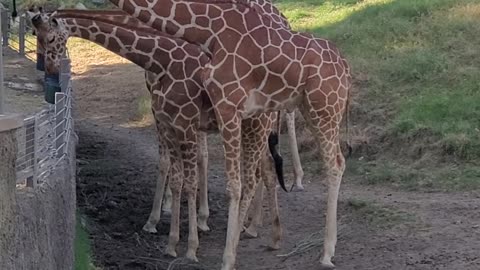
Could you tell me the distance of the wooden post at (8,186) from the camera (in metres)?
4.35

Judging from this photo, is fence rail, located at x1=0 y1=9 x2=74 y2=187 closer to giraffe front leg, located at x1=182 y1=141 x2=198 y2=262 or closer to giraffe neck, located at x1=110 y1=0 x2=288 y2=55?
giraffe neck, located at x1=110 y1=0 x2=288 y2=55

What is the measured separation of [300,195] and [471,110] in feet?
8.62

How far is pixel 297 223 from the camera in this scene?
30.7 ft

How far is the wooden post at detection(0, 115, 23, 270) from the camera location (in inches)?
171

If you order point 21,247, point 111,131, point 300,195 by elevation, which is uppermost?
point 21,247

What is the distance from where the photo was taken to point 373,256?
801 centimetres

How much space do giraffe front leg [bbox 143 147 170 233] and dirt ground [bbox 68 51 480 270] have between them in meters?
0.10

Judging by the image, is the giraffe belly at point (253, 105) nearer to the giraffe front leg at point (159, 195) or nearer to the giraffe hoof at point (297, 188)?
the giraffe front leg at point (159, 195)

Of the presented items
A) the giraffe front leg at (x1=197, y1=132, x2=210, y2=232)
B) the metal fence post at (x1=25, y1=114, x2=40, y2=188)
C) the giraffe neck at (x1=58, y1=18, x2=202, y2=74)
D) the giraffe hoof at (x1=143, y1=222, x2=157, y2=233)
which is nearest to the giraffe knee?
the giraffe neck at (x1=58, y1=18, x2=202, y2=74)

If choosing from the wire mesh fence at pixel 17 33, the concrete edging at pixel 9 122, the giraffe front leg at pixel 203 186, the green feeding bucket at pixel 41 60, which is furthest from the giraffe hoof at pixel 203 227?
the wire mesh fence at pixel 17 33

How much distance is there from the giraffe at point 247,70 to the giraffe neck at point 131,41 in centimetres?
78

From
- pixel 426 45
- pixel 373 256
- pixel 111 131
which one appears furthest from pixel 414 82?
pixel 373 256

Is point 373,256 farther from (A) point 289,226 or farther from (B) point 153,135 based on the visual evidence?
(B) point 153,135

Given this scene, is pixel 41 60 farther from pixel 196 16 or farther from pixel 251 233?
pixel 251 233
